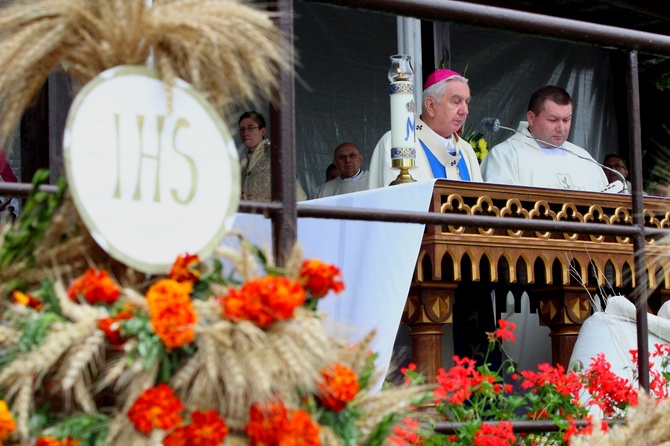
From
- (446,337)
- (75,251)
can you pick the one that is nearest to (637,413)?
(75,251)

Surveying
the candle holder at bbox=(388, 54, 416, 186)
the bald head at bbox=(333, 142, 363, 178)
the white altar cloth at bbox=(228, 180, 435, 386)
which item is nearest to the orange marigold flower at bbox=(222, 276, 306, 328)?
the white altar cloth at bbox=(228, 180, 435, 386)

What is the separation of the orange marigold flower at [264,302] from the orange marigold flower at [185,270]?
0.12 m

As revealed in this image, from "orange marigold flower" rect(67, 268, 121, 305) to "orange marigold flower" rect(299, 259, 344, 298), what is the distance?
0.73 feet

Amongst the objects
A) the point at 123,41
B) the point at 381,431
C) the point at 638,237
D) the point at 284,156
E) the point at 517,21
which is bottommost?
the point at 381,431

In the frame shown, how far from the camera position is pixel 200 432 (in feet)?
4.05

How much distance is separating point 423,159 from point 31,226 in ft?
14.7

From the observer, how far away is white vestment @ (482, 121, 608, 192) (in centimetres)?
641

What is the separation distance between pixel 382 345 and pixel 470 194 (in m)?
1.14

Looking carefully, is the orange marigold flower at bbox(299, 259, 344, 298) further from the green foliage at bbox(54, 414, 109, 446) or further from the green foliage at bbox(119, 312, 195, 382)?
the green foliage at bbox(54, 414, 109, 446)

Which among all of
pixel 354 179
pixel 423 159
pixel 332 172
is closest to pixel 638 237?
pixel 423 159

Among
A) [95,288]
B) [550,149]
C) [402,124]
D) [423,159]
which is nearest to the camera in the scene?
[95,288]

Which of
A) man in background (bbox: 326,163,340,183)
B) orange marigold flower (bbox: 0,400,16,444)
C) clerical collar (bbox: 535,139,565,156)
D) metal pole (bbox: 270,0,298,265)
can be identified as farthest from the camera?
man in background (bbox: 326,163,340,183)

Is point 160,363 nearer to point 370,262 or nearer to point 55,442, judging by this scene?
point 55,442

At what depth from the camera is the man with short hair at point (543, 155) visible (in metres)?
6.38
